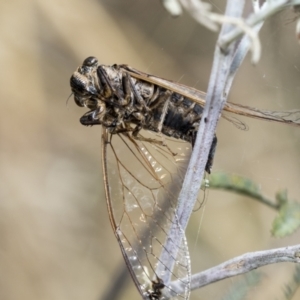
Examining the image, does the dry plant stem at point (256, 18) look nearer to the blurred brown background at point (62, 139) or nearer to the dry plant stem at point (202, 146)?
the dry plant stem at point (202, 146)

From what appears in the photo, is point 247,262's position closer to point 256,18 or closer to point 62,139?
point 256,18

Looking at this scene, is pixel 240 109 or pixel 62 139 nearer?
pixel 240 109

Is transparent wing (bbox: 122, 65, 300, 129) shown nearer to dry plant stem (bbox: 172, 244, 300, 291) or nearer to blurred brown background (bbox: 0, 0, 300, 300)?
dry plant stem (bbox: 172, 244, 300, 291)

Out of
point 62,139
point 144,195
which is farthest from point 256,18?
point 62,139

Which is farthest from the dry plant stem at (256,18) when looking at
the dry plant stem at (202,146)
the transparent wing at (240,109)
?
the transparent wing at (240,109)

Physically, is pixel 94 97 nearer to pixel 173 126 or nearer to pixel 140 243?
pixel 173 126

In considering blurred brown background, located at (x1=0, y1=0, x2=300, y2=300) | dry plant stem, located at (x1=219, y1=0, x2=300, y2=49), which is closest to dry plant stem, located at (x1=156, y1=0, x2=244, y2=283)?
dry plant stem, located at (x1=219, y1=0, x2=300, y2=49)
